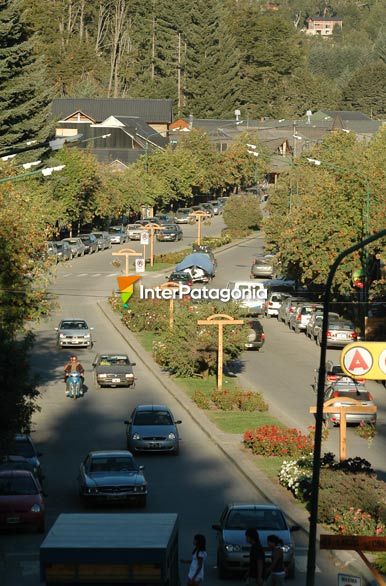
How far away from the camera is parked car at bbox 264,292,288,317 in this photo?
69.6m

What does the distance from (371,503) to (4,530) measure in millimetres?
6987

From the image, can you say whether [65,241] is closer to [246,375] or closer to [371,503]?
[246,375]

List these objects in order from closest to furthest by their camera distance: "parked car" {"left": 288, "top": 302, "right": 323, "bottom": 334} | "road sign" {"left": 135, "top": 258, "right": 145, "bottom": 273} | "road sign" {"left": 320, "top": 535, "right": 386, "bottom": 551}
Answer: "road sign" {"left": 320, "top": 535, "right": 386, "bottom": 551}
"parked car" {"left": 288, "top": 302, "right": 323, "bottom": 334}
"road sign" {"left": 135, "top": 258, "right": 145, "bottom": 273}

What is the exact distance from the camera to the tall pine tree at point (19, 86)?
3339 inches

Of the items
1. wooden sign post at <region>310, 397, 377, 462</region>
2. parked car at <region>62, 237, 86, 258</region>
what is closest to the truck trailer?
wooden sign post at <region>310, 397, 377, 462</region>

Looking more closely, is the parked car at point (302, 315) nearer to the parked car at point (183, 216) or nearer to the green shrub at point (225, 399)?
the green shrub at point (225, 399)

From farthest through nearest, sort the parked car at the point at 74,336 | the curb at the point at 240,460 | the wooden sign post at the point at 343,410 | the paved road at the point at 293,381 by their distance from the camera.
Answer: the parked car at the point at 74,336 → the paved road at the point at 293,381 → the wooden sign post at the point at 343,410 → the curb at the point at 240,460

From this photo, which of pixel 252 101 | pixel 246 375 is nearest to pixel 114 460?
pixel 246 375

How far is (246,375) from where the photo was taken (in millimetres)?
51906

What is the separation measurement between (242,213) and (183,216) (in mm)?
10437

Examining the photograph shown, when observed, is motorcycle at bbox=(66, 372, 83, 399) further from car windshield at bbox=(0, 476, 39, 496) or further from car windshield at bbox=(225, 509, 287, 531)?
car windshield at bbox=(225, 509, 287, 531)

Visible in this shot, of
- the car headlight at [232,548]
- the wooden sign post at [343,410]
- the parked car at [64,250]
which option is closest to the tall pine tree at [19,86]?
the parked car at [64,250]

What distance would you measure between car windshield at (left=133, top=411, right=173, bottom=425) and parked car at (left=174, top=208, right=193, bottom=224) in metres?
75.8

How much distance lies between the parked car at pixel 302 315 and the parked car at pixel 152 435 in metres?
25.8
